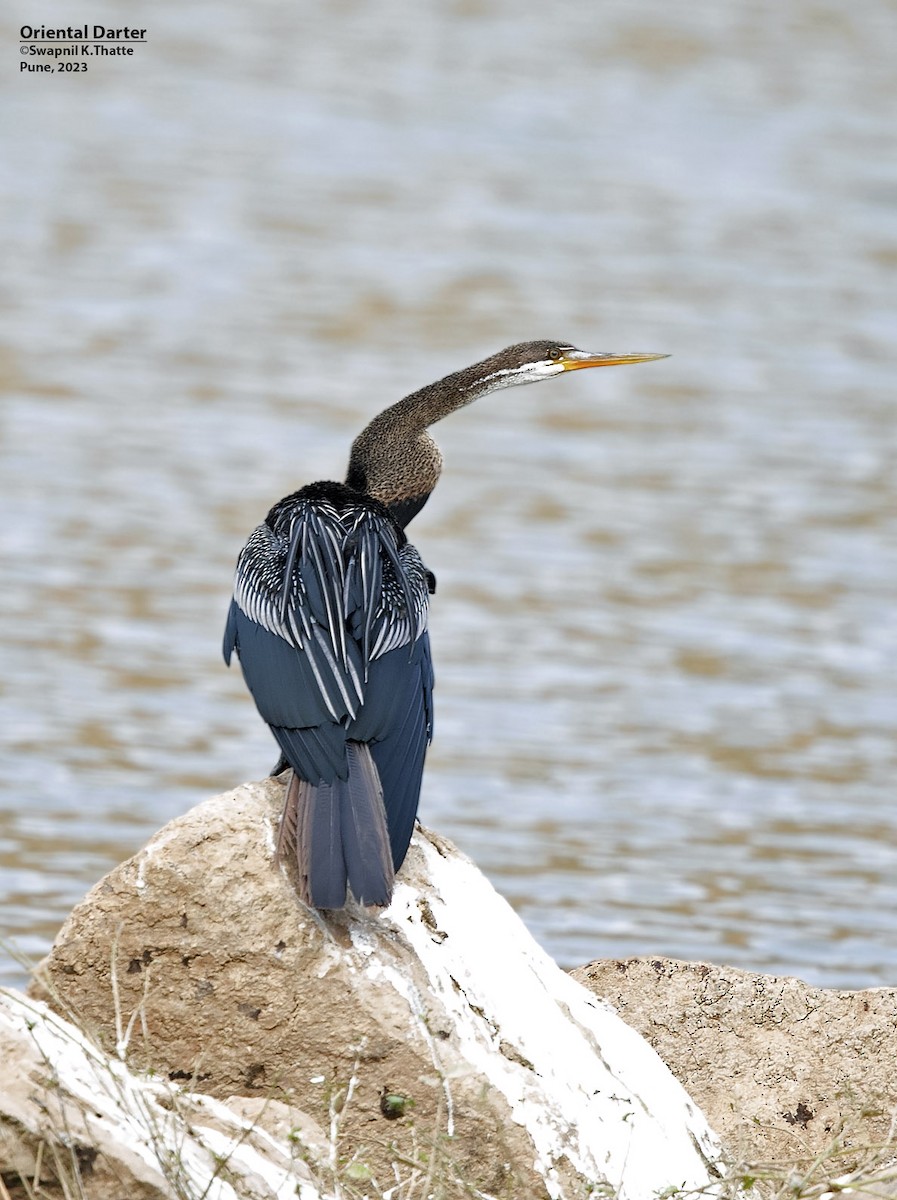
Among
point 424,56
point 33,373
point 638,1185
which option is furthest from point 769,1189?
point 424,56

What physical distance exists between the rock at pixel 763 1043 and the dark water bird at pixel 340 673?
1.19m

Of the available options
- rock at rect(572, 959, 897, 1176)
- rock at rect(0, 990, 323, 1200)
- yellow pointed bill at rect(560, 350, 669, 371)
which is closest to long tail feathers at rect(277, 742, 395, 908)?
rock at rect(0, 990, 323, 1200)

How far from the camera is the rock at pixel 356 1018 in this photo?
471 cm

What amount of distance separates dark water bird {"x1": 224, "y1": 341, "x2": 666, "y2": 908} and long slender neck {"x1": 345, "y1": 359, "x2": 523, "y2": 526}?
267 millimetres

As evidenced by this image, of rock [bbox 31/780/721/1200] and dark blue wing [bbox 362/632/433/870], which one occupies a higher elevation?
dark blue wing [bbox 362/632/433/870]

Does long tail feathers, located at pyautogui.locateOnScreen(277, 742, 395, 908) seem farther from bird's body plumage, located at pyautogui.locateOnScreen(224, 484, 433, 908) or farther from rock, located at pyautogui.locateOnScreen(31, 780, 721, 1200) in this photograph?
rock, located at pyautogui.locateOnScreen(31, 780, 721, 1200)

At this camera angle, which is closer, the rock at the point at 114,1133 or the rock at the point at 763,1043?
the rock at the point at 114,1133

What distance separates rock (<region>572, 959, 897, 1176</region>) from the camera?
5617 millimetres

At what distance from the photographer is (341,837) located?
15.5 feet

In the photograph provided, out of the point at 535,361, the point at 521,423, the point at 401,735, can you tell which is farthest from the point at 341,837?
the point at 521,423

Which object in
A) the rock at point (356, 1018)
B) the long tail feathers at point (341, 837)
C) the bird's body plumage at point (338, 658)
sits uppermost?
the bird's body plumage at point (338, 658)

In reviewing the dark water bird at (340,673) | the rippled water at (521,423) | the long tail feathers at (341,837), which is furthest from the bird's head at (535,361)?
the rippled water at (521,423)

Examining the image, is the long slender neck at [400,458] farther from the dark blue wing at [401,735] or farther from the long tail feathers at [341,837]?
the long tail feathers at [341,837]

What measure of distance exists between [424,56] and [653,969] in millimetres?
18162
